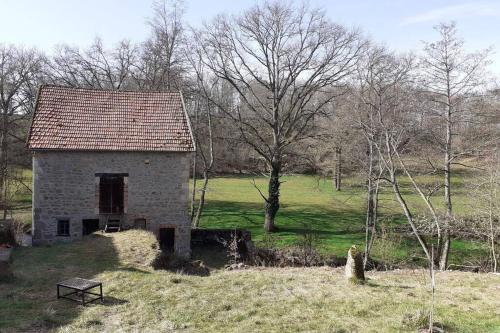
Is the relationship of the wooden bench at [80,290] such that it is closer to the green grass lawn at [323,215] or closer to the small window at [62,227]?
the small window at [62,227]

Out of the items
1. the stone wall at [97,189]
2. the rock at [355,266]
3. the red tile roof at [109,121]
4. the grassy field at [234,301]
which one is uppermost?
the red tile roof at [109,121]

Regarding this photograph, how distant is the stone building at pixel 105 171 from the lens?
787 inches

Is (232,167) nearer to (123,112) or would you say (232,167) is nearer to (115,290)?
(123,112)

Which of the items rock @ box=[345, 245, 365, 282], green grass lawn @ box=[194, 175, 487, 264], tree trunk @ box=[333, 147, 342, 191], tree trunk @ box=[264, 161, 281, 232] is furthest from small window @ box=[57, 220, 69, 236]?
tree trunk @ box=[333, 147, 342, 191]

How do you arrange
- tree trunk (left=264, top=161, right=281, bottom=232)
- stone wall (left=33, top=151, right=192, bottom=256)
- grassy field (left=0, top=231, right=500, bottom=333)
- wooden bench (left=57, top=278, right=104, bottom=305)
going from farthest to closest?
tree trunk (left=264, top=161, right=281, bottom=232)
stone wall (left=33, top=151, right=192, bottom=256)
wooden bench (left=57, top=278, right=104, bottom=305)
grassy field (left=0, top=231, right=500, bottom=333)

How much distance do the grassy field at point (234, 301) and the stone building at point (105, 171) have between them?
4913 mm

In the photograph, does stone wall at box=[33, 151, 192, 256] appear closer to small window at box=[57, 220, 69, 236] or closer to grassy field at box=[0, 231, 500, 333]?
small window at box=[57, 220, 69, 236]

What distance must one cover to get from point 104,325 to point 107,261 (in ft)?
18.9

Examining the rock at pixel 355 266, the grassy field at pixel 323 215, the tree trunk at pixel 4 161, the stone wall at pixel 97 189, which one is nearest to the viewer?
the rock at pixel 355 266

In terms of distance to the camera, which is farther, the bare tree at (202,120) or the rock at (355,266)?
the bare tree at (202,120)

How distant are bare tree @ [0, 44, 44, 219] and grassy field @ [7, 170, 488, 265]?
4.43 meters

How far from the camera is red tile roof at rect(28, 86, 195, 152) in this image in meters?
20.3

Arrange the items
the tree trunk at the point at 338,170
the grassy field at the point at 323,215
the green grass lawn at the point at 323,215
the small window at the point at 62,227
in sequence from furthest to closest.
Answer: the tree trunk at the point at 338,170
the green grass lawn at the point at 323,215
the grassy field at the point at 323,215
the small window at the point at 62,227

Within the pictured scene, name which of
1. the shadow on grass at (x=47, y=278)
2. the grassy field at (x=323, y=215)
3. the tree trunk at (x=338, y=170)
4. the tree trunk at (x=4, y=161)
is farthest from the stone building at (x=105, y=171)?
the tree trunk at (x=338, y=170)
